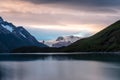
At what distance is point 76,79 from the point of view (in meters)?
79.1

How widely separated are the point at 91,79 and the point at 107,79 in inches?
152

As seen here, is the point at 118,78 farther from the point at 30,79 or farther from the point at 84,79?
the point at 30,79

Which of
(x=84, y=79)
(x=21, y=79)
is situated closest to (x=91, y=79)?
(x=84, y=79)

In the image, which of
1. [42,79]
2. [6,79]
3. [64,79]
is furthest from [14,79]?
[64,79]

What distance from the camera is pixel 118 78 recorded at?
78625 mm

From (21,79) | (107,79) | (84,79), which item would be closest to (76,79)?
(84,79)

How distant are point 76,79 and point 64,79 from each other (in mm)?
2912

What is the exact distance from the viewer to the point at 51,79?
262 feet

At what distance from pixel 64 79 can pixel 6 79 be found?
1510cm

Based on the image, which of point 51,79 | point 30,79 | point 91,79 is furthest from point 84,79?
point 30,79

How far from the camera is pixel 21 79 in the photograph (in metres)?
81.5

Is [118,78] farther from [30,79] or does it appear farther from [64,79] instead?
[30,79]

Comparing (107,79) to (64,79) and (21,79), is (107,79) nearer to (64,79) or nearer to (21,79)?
(64,79)

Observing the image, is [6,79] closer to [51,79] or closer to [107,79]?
[51,79]
